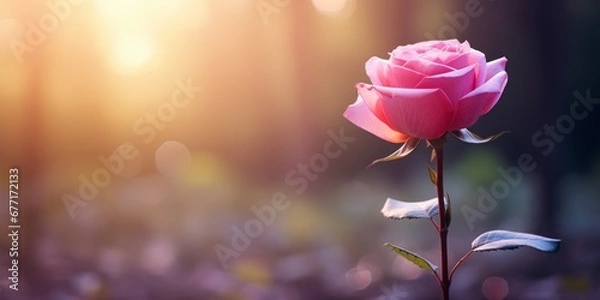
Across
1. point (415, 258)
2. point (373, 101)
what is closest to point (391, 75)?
point (373, 101)

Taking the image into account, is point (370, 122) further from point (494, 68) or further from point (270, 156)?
point (270, 156)

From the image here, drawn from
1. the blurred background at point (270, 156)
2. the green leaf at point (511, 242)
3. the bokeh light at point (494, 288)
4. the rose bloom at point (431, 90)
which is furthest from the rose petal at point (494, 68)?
the bokeh light at point (494, 288)

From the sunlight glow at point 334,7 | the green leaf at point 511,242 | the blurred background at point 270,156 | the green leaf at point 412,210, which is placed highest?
the sunlight glow at point 334,7

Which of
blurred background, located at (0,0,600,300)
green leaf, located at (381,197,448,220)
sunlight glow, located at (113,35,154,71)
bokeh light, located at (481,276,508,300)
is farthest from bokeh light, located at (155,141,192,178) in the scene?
green leaf, located at (381,197,448,220)

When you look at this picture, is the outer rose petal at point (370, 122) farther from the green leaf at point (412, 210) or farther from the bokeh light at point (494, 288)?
the bokeh light at point (494, 288)

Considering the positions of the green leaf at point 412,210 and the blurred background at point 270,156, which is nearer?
the green leaf at point 412,210

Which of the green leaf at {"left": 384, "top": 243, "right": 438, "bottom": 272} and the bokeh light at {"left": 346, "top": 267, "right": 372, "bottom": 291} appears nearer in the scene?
the green leaf at {"left": 384, "top": 243, "right": 438, "bottom": 272}

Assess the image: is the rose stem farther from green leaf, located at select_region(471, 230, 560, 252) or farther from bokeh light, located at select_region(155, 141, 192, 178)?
bokeh light, located at select_region(155, 141, 192, 178)

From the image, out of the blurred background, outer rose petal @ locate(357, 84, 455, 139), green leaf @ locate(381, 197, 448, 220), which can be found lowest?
green leaf @ locate(381, 197, 448, 220)
